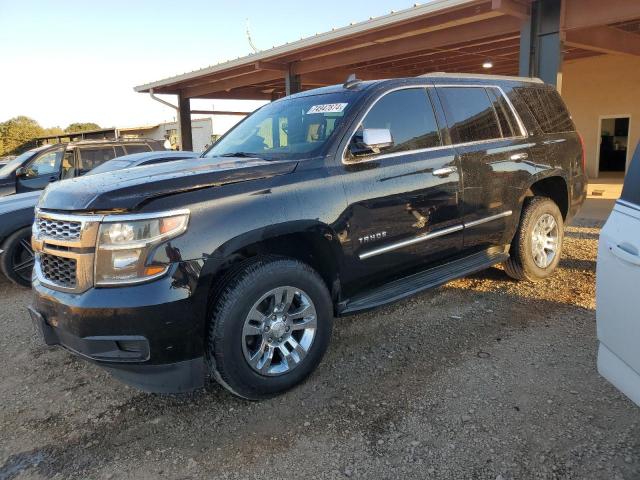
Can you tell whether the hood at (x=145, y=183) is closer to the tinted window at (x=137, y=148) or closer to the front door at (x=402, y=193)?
the front door at (x=402, y=193)

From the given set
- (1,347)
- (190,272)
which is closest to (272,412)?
(190,272)

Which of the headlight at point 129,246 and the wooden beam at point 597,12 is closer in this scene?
the headlight at point 129,246

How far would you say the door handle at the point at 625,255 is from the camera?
210 cm

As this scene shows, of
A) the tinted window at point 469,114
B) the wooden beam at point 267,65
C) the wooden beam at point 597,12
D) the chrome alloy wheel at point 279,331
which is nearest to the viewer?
the chrome alloy wheel at point 279,331

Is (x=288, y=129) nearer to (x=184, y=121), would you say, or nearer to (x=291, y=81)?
(x=291, y=81)

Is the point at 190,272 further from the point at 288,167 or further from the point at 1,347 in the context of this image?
the point at 1,347

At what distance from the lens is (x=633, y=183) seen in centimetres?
230

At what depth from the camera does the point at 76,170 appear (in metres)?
9.38

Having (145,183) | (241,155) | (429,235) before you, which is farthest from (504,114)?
(145,183)

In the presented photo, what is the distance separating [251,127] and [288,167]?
1.32 metres

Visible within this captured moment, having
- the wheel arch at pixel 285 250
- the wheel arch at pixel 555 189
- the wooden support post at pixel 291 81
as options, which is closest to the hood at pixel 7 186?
the wooden support post at pixel 291 81

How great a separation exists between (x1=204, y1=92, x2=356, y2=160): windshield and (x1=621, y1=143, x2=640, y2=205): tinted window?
186 centimetres

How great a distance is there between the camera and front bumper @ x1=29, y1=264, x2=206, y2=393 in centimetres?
263

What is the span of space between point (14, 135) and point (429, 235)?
2025 inches
